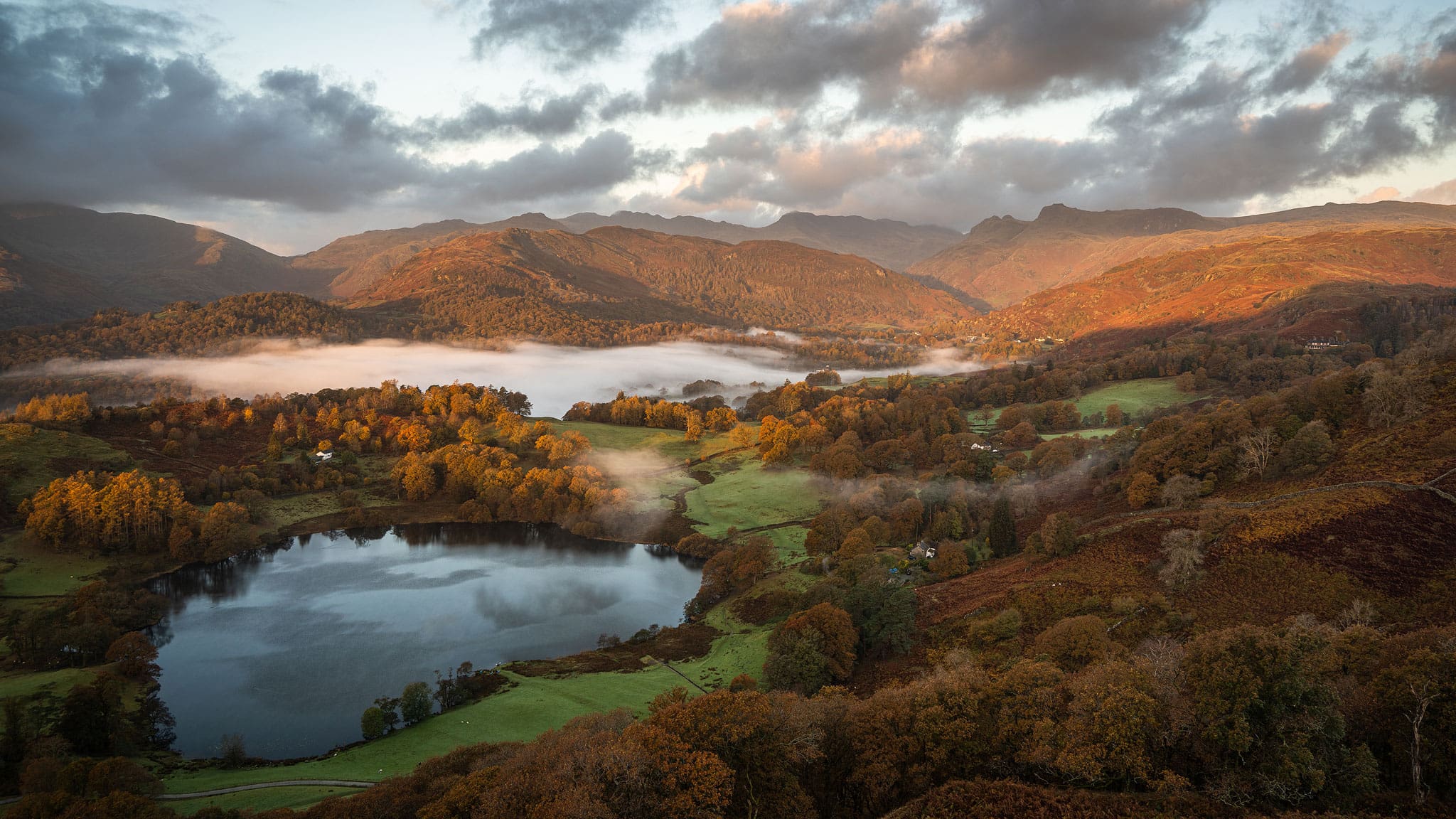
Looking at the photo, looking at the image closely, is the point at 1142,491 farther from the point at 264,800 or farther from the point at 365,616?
the point at 365,616

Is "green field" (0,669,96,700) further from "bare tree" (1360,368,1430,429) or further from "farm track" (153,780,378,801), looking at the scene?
"bare tree" (1360,368,1430,429)

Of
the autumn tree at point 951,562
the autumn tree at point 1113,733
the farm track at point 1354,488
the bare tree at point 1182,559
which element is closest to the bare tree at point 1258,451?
the farm track at point 1354,488

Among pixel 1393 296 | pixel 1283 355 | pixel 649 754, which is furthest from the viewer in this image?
pixel 1393 296

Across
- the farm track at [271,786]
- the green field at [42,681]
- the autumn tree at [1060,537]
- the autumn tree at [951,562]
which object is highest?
the autumn tree at [1060,537]

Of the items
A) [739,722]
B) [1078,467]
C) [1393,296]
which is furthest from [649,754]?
[1393,296]

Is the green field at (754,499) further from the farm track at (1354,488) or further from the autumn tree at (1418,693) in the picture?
the autumn tree at (1418,693)

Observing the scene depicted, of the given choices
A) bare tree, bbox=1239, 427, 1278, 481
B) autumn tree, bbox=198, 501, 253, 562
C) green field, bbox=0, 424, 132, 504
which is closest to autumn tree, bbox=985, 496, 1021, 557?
bare tree, bbox=1239, 427, 1278, 481

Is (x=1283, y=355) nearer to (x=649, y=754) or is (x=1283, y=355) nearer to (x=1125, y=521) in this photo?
(x=1125, y=521)
